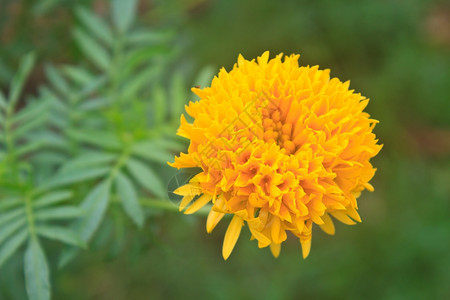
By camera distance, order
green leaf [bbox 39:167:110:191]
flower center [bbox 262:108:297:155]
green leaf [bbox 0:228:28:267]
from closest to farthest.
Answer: flower center [bbox 262:108:297:155], green leaf [bbox 0:228:28:267], green leaf [bbox 39:167:110:191]

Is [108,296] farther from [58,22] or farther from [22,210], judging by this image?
[58,22]

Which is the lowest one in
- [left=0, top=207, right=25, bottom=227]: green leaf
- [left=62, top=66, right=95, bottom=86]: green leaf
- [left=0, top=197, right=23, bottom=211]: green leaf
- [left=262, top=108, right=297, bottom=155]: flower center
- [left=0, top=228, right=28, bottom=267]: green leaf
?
[left=0, top=228, right=28, bottom=267]: green leaf

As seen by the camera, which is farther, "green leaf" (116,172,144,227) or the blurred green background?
the blurred green background

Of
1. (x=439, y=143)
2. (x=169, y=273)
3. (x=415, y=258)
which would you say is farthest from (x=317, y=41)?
(x=169, y=273)

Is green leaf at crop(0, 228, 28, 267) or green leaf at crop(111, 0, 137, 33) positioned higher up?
green leaf at crop(111, 0, 137, 33)

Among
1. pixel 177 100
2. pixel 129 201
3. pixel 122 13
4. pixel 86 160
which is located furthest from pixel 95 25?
pixel 129 201

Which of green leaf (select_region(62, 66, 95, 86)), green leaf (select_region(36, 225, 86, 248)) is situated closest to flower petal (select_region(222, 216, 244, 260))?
green leaf (select_region(36, 225, 86, 248))

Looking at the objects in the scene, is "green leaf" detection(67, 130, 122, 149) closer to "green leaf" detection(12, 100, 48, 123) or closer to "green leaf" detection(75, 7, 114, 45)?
"green leaf" detection(12, 100, 48, 123)
